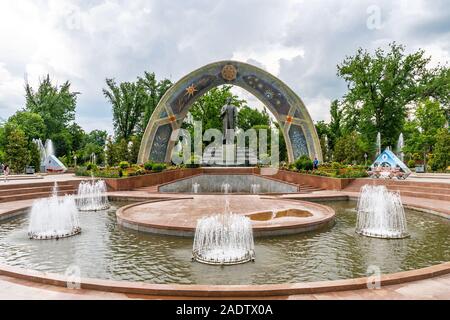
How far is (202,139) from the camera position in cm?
4244

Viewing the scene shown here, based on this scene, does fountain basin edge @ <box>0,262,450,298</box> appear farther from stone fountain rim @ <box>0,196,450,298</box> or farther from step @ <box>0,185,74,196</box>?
step @ <box>0,185,74,196</box>

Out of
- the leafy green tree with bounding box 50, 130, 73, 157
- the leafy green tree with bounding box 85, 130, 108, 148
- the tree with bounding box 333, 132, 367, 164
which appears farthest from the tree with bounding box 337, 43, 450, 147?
the leafy green tree with bounding box 85, 130, 108, 148

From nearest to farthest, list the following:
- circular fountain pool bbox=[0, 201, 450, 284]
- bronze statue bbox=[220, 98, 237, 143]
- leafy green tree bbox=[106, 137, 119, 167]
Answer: circular fountain pool bbox=[0, 201, 450, 284] → bronze statue bbox=[220, 98, 237, 143] → leafy green tree bbox=[106, 137, 119, 167]

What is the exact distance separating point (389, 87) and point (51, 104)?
41754 millimetres

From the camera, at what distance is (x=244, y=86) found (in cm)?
3284

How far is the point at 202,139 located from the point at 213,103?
15.6 ft

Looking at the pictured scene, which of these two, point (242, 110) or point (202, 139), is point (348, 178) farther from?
point (242, 110)

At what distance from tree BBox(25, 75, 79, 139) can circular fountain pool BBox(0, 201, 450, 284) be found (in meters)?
39.9

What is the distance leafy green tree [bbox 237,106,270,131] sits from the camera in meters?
53.9

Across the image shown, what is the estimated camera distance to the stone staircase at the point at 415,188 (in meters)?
15.4

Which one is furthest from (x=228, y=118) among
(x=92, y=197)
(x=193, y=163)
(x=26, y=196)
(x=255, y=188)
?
(x=26, y=196)

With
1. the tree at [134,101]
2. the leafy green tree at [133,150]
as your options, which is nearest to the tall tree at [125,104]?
the tree at [134,101]

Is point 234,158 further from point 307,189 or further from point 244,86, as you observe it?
point 307,189

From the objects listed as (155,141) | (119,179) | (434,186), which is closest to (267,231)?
(434,186)
